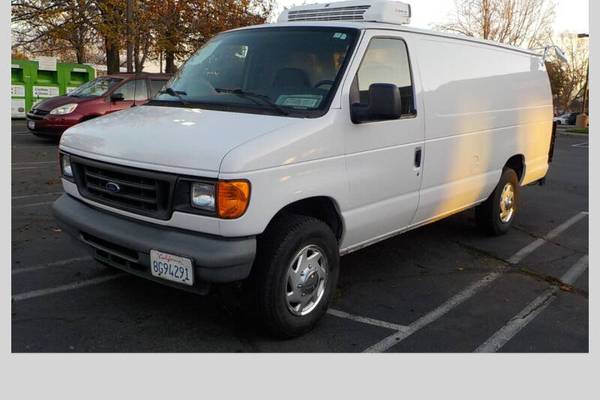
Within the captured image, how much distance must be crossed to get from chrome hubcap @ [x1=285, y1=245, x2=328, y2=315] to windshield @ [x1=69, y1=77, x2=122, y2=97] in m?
11.1

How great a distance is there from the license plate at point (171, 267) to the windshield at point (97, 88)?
1108cm

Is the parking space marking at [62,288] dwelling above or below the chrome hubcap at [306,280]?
below

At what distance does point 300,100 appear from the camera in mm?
4078

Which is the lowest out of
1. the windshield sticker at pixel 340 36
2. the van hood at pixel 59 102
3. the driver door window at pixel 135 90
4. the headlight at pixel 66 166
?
the headlight at pixel 66 166

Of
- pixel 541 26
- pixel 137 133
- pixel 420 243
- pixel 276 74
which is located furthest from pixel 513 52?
pixel 541 26

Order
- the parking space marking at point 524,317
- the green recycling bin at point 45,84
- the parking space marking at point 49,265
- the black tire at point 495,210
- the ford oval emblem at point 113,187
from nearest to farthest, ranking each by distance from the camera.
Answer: the ford oval emblem at point 113,187 < the parking space marking at point 524,317 < the parking space marking at point 49,265 < the black tire at point 495,210 < the green recycling bin at point 45,84

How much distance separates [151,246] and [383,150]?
6.32ft

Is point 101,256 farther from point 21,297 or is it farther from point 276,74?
Answer: point 276,74

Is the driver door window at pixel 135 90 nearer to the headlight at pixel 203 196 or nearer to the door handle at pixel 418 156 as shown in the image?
the door handle at pixel 418 156

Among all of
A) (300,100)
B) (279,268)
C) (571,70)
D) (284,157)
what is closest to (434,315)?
(279,268)

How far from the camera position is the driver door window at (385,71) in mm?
4297

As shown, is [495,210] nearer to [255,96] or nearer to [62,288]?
[255,96]

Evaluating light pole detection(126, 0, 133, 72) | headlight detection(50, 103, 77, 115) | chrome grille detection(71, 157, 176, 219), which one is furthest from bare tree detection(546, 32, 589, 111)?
chrome grille detection(71, 157, 176, 219)

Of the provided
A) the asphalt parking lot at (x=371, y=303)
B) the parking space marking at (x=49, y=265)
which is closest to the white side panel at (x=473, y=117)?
the asphalt parking lot at (x=371, y=303)
